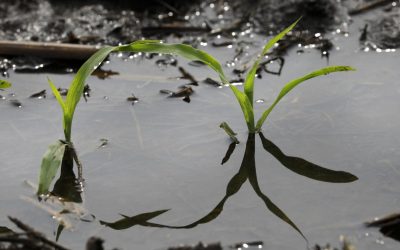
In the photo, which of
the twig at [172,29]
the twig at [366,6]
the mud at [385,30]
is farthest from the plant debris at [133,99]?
the twig at [366,6]

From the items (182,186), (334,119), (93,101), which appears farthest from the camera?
(93,101)

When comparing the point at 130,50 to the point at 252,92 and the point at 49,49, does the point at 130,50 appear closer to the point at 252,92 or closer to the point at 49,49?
the point at 252,92

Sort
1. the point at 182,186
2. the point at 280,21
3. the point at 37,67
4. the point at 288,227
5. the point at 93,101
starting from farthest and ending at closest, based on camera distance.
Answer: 1. the point at 280,21
2. the point at 37,67
3. the point at 93,101
4. the point at 182,186
5. the point at 288,227

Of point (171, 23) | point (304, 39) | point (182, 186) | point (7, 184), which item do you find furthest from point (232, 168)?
point (171, 23)

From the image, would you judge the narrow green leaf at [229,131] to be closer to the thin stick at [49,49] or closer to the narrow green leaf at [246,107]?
the narrow green leaf at [246,107]

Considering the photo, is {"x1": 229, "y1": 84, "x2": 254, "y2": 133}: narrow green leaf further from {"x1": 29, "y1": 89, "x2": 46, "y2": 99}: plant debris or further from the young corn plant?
{"x1": 29, "y1": 89, "x2": 46, "y2": 99}: plant debris

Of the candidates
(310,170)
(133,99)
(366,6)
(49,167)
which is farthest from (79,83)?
(366,6)

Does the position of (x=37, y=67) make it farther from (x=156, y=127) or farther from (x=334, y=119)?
(x=334, y=119)
